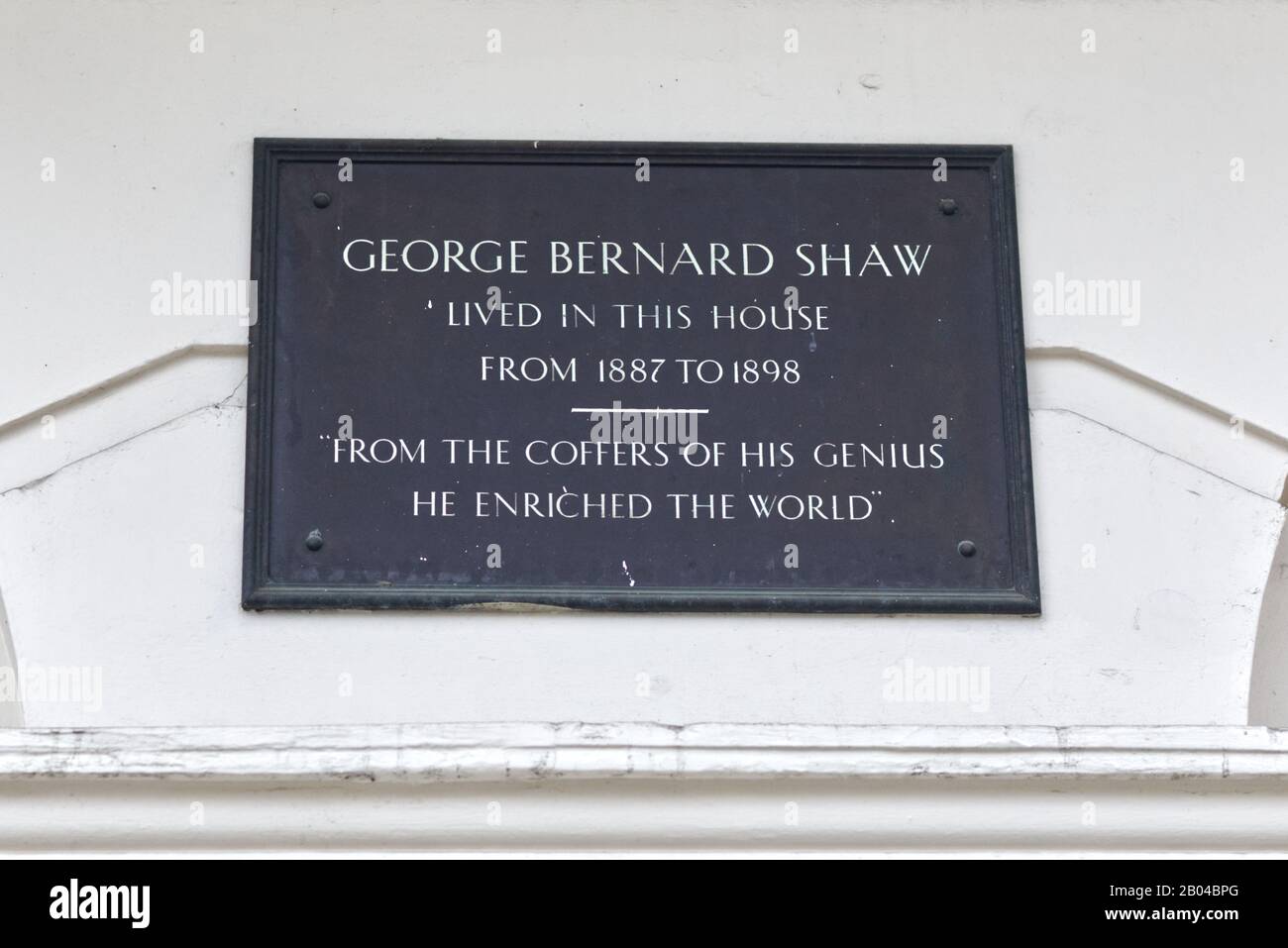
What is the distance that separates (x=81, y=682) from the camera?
526 centimetres

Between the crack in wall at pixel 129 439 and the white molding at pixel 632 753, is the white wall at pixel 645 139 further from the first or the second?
the white molding at pixel 632 753

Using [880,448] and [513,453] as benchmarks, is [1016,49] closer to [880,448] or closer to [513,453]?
[880,448]

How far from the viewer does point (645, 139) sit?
584 cm

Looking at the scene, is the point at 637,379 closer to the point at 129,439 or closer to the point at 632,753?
the point at 632,753

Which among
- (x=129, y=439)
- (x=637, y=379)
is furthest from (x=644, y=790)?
(x=129, y=439)

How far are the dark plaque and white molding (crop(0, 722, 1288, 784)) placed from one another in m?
0.41

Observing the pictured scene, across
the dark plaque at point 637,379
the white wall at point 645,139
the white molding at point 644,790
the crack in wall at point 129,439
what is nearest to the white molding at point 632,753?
the white molding at point 644,790

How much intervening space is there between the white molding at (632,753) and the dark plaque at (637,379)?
41 cm

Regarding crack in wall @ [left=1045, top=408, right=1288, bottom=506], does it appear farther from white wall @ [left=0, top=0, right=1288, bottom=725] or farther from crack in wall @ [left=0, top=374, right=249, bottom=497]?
crack in wall @ [left=0, top=374, right=249, bottom=497]

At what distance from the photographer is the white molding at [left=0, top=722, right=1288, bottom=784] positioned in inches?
196

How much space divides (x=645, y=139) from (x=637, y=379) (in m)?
0.67

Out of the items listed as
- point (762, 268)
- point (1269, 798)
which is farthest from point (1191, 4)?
point (1269, 798)

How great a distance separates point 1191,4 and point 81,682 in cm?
333

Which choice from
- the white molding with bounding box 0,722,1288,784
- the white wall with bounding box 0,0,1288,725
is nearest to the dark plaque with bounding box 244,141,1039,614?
the white wall with bounding box 0,0,1288,725
